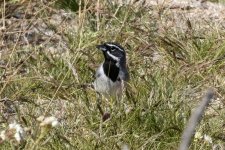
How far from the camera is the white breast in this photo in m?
4.48

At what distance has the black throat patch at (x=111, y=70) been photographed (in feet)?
15.3

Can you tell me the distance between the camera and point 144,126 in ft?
12.3

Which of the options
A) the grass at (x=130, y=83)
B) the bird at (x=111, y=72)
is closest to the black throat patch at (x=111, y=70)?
the bird at (x=111, y=72)

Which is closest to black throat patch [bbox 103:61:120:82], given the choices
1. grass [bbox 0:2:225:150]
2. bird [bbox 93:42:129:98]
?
bird [bbox 93:42:129:98]

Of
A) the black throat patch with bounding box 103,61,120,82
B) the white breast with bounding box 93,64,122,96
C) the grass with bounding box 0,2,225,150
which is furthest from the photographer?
the black throat patch with bounding box 103,61,120,82

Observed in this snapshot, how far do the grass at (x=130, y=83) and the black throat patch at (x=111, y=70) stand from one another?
12cm

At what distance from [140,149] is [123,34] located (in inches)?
86.6

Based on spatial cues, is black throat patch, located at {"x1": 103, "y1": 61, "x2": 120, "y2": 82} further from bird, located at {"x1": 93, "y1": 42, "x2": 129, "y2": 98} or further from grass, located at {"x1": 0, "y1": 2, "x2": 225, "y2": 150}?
grass, located at {"x1": 0, "y1": 2, "x2": 225, "y2": 150}

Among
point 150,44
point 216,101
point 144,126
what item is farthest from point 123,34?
point 144,126

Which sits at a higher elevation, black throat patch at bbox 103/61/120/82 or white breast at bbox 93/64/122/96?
black throat patch at bbox 103/61/120/82

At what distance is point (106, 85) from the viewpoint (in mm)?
4586

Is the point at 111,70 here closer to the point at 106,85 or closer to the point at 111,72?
the point at 111,72

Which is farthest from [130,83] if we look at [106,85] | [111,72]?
[111,72]

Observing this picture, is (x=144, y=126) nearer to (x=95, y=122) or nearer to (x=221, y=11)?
(x=95, y=122)
